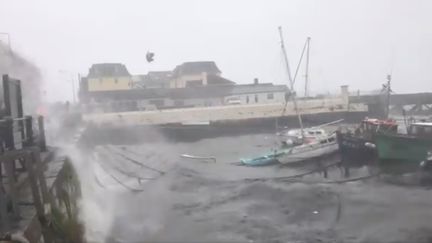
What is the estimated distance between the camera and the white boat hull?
19.7 meters

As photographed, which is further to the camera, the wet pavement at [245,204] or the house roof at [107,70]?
the house roof at [107,70]

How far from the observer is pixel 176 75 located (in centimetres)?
5094

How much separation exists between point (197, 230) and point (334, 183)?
7.10 metres

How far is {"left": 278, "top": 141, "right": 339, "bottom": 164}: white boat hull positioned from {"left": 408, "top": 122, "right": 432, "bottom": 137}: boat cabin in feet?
12.0

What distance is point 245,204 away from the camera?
12.3 metres

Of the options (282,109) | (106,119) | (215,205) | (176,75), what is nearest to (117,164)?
(215,205)

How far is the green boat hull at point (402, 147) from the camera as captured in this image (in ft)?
52.4

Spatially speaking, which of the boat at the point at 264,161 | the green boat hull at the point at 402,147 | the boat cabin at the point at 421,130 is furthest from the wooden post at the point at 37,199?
the boat at the point at 264,161

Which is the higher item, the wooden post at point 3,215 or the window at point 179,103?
the window at point 179,103

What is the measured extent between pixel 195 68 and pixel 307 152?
107ft

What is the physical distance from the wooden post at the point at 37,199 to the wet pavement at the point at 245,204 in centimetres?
276

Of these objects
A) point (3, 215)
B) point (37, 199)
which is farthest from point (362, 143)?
point (3, 215)

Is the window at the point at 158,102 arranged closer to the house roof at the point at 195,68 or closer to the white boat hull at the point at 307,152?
the house roof at the point at 195,68

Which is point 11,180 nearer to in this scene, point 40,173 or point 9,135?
point 40,173
